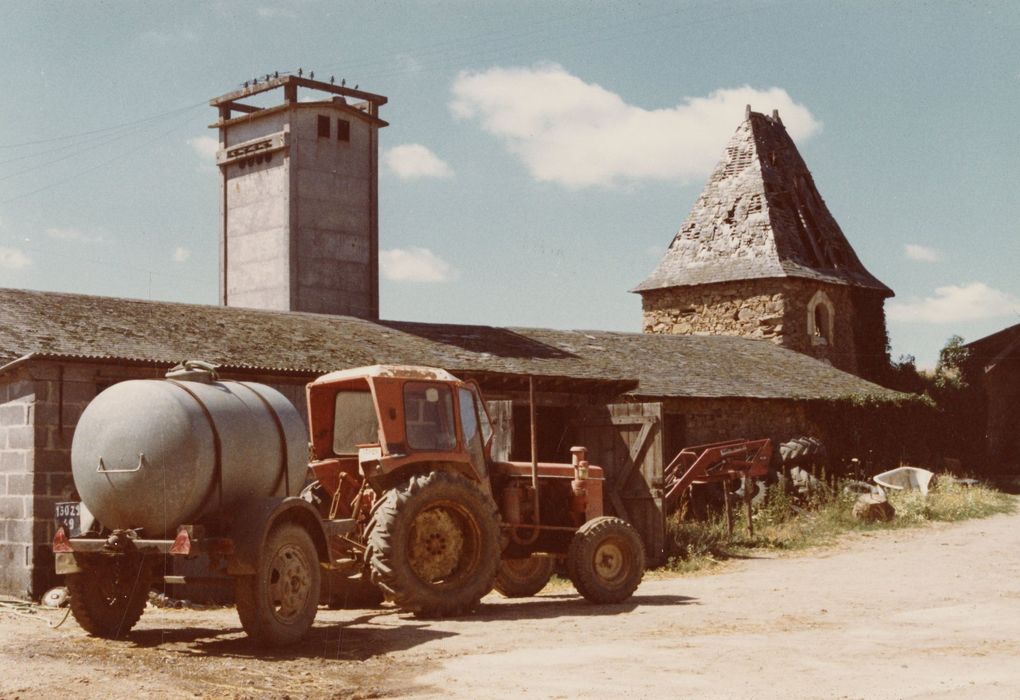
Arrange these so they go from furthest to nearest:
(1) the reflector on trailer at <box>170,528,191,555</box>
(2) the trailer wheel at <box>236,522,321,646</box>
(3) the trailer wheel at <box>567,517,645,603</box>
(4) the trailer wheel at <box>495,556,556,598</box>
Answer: (4) the trailer wheel at <box>495,556,556,598</box>, (3) the trailer wheel at <box>567,517,645,603</box>, (2) the trailer wheel at <box>236,522,321,646</box>, (1) the reflector on trailer at <box>170,528,191,555</box>

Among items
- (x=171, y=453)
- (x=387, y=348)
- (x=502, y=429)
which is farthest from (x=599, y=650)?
→ (x=387, y=348)

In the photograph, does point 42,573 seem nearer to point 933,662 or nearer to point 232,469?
point 232,469

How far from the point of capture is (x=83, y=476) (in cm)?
927

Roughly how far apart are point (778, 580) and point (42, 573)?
8.33 meters

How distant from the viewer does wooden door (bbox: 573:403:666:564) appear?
1650 centimetres

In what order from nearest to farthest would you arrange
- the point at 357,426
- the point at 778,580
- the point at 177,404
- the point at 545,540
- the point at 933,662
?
the point at 933,662 → the point at 177,404 → the point at 357,426 → the point at 545,540 → the point at 778,580

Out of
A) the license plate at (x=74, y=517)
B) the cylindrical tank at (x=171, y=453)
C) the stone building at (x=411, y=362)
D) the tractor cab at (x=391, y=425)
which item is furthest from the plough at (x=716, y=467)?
the cylindrical tank at (x=171, y=453)

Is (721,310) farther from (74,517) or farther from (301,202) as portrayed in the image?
(74,517)

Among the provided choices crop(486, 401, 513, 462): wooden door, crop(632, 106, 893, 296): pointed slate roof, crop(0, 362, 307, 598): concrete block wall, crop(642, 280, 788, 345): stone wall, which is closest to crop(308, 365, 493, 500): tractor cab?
crop(0, 362, 307, 598): concrete block wall

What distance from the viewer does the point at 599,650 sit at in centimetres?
894

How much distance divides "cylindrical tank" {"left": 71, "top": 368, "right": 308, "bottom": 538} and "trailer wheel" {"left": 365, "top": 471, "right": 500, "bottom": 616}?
131 centimetres

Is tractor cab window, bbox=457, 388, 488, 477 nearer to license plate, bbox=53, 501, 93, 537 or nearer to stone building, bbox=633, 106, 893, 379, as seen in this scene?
license plate, bbox=53, 501, 93, 537

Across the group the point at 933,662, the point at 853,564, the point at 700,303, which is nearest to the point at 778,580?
the point at 853,564

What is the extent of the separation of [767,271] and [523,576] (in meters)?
20.1
